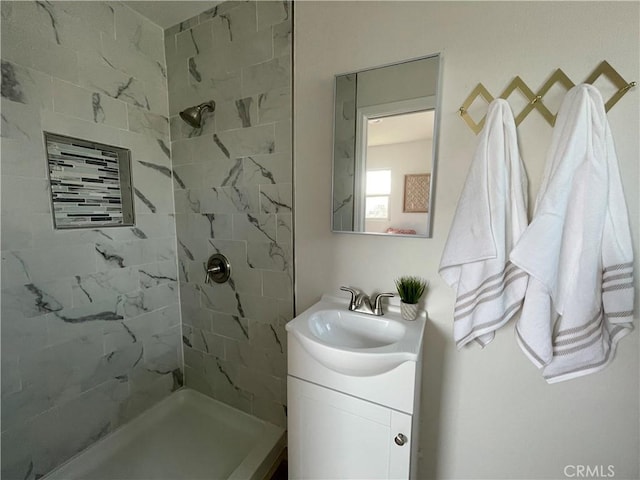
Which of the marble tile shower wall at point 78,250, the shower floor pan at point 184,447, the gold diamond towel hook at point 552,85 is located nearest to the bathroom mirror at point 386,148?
the gold diamond towel hook at point 552,85

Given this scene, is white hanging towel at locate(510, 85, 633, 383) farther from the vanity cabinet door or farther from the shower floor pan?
the shower floor pan

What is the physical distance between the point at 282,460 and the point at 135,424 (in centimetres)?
90

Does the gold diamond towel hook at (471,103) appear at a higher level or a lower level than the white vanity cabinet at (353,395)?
higher

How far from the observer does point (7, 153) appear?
1.06m

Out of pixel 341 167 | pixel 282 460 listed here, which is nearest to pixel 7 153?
pixel 341 167

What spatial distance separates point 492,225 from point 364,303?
596mm

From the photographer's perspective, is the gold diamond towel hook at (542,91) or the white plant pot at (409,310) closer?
the gold diamond towel hook at (542,91)

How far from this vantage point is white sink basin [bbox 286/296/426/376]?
2.78 feet

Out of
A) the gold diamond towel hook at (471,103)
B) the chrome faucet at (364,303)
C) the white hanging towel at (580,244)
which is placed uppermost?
the gold diamond towel hook at (471,103)

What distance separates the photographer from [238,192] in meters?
1.47

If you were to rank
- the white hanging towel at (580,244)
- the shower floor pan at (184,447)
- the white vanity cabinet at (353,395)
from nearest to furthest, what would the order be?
1. the white hanging towel at (580,244)
2. the white vanity cabinet at (353,395)
3. the shower floor pan at (184,447)

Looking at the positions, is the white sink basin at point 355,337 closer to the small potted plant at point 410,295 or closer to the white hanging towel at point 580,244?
the small potted plant at point 410,295

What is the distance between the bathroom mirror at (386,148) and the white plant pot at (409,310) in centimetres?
29

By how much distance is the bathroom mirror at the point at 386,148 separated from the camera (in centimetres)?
104
